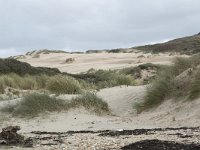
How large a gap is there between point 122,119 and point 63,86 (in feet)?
20.1

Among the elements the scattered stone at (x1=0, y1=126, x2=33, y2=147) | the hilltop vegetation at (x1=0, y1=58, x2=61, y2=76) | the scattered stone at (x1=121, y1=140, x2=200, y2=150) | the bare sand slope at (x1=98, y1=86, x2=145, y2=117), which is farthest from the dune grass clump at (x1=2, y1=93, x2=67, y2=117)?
the hilltop vegetation at (x1=0, y1=58, x2=61, y2=76)

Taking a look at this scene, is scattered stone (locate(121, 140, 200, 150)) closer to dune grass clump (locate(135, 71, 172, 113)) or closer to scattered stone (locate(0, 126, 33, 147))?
scattered stone (locate(0, 126, 33, 147))

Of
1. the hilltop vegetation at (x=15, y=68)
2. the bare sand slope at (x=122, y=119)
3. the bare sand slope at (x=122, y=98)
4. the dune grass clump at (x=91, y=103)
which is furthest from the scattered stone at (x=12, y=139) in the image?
the hilltop vegetation at (x=15, y=68)

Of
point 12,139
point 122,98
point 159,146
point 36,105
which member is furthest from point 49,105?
point 159,146

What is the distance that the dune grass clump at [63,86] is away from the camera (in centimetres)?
1828

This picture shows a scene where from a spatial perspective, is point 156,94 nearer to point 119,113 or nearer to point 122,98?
point 119,113

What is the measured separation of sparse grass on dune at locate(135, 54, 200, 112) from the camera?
12.7 m

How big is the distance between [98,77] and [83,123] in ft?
57.4

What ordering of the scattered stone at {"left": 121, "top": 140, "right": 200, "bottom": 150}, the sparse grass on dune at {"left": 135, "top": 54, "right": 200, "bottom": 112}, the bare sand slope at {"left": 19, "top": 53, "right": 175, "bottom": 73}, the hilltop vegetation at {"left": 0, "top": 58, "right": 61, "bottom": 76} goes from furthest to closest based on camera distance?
1. the bare sand slope at {"left": 19, "top": 53, "right": 175, "bottom": 73}
2. the hilltop vegetation at {"left": 0, "top": 58, "right": 61, "bottom": 76}
3. the sparse grass on dune at {"left": 135, "top": 54, "right": 200, "bottom": 112}
4. the scattered stone at {"left": 121, "top": 140, "right": 200, "bottom": 150}

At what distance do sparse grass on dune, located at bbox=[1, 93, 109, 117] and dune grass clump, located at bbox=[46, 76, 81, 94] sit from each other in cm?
378

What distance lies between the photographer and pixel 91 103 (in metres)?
14.1

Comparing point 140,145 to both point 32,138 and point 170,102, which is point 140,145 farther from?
point 170,102

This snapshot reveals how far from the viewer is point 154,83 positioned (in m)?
14.0

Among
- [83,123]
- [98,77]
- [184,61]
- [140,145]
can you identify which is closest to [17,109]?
[83,123]
